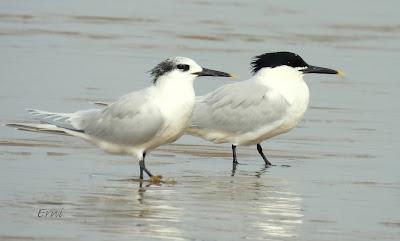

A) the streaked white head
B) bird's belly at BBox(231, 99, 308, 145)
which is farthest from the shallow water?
the streaked white head

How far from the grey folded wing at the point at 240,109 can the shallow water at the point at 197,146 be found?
314 mm

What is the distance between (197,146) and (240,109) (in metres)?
0.76

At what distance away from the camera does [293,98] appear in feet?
38.4

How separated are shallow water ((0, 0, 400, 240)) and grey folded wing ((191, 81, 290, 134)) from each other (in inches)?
12.4

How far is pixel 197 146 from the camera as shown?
1235 cm

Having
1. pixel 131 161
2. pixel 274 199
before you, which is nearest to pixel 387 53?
pixel 131 161

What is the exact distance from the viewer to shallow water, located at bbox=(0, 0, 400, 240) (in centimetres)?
845

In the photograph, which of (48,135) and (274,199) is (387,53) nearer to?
(48,135)

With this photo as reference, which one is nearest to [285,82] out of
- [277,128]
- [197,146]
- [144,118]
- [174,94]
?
[277,128]

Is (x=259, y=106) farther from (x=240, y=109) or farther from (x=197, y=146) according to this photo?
(x=197, y=146)

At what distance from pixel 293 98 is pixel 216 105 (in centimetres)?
70

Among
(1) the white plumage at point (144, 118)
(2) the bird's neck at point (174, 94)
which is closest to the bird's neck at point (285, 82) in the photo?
(1) the white plumage at point (144, 118)

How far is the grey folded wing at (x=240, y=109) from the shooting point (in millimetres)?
11633

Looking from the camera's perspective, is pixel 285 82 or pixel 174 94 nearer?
pixel 174 94
